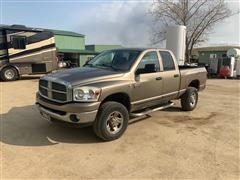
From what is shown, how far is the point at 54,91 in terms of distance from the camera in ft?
15.8

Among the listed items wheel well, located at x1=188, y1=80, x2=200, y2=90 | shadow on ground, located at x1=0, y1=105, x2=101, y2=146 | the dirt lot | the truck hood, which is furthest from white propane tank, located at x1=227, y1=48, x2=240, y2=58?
shadow on ground, located at x1=0, y1=105, x2=101, y2=146

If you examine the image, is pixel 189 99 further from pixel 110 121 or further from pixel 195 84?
pixel 110 121

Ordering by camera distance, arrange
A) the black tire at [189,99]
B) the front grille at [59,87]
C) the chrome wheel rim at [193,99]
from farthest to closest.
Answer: the chrome wheel rim at [193,99], the black tire at [189,99], the front grille at [59,87]

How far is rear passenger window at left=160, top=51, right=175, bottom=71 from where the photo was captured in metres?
6.29

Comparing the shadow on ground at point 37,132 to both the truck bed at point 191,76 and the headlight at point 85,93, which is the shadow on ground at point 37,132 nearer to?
the headlight at point 85,93

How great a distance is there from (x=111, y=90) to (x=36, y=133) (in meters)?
1.94

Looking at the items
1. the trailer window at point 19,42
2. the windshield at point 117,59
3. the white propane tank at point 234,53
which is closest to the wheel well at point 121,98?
the windshield at point 117,59

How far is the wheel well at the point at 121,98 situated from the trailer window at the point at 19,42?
11.7 metres

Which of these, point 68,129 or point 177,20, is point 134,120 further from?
point 177,20

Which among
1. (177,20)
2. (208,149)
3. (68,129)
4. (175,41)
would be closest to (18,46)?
(175,41)

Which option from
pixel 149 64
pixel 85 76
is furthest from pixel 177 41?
pixel 85 76

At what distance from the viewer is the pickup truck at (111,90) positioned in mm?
4527

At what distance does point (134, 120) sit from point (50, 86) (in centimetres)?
245

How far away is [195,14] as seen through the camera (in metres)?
27.0
